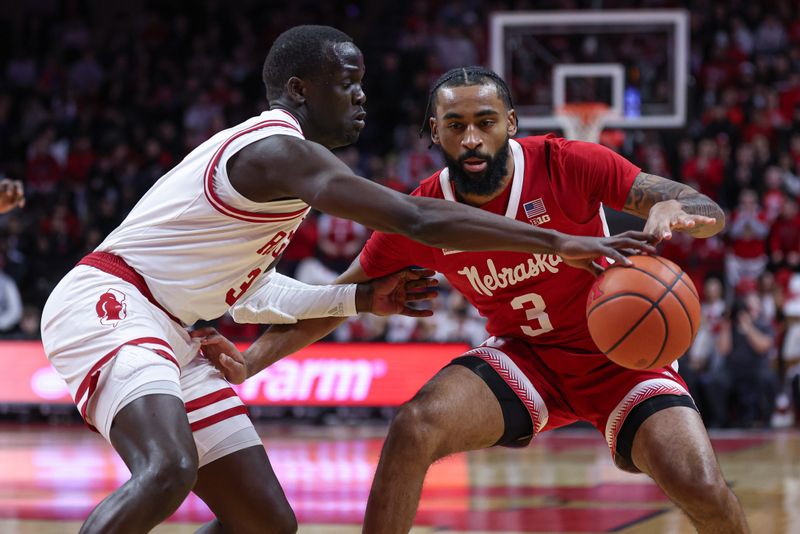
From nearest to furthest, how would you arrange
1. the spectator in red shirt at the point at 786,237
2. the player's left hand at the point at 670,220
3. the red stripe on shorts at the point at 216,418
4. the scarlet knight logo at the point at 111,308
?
the scarlet knight logo at the point at 111,308, the player's left hand at the point at 670,220, the red stripe on shorts at the point at 216,418, the spectator in red shirt at the point at 786,237

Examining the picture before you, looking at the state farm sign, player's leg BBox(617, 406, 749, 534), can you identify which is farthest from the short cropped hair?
the state farm sign

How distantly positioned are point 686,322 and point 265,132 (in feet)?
5.39

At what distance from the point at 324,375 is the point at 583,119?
13.3 feet

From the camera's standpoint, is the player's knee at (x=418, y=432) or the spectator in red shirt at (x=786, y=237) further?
the spectator in red shirt at (x=786, y=237)

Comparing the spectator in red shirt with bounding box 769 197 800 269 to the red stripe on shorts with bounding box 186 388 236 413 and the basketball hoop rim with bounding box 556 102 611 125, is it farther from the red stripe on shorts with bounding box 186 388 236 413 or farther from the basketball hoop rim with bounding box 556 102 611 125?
the red stripe on shorts with bounding box 186 388 236 413

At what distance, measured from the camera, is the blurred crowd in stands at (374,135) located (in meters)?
12.8

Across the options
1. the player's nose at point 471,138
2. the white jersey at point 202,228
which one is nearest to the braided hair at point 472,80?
the player's nose at point 471,138

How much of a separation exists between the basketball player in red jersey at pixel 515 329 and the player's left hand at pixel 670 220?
37 mm

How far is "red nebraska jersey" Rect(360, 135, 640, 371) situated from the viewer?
15.2ft

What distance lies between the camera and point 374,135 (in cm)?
1756

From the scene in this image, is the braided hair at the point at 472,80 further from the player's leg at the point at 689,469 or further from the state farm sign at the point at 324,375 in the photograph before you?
the state farm sign at the point at 324,375

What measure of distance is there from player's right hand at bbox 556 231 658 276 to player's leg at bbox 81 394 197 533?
1391 mm

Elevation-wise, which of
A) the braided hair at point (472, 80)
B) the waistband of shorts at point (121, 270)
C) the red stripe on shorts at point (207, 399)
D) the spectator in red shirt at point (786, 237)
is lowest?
the spectator in red shirt at point (786, 237)

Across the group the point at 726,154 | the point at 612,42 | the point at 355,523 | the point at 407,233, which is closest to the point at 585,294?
the point at 407,233
